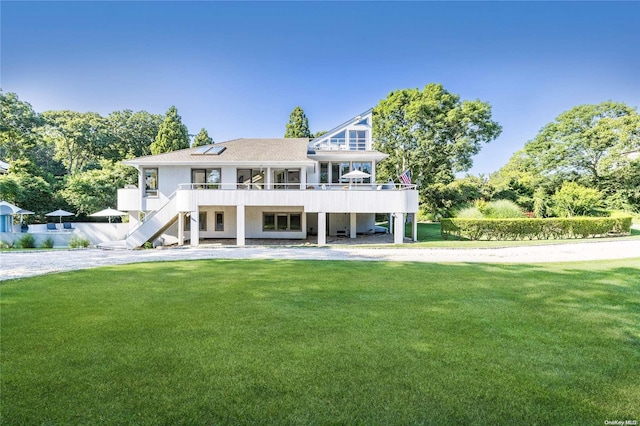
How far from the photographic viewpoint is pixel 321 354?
14.4 feet

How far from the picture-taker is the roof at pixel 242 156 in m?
23.3

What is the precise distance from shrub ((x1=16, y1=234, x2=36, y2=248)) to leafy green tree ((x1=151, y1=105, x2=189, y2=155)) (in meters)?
17.6

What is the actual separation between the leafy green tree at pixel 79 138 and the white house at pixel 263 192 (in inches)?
1137

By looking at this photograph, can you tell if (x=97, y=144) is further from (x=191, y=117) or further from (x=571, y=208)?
(x=571, y=208)

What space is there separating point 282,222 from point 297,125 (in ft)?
73.4

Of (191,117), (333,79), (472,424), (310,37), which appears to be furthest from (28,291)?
(191,117)

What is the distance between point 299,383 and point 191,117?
136 ft

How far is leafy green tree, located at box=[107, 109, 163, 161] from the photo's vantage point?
48.9 meters

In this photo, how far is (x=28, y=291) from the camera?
7.92 meters

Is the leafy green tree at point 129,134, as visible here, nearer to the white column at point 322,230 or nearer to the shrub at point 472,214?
the white column at point 322,230

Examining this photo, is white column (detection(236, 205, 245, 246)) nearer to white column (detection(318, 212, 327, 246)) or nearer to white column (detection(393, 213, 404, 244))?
white column (detection(318, 212, 327, 246))

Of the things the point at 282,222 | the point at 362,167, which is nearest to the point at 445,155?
the point at 362,167

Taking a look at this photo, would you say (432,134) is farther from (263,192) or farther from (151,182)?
(151,182)

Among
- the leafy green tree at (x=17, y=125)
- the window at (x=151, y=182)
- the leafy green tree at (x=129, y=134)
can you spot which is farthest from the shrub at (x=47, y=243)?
the leafy green tree at (x=129, y=134)
